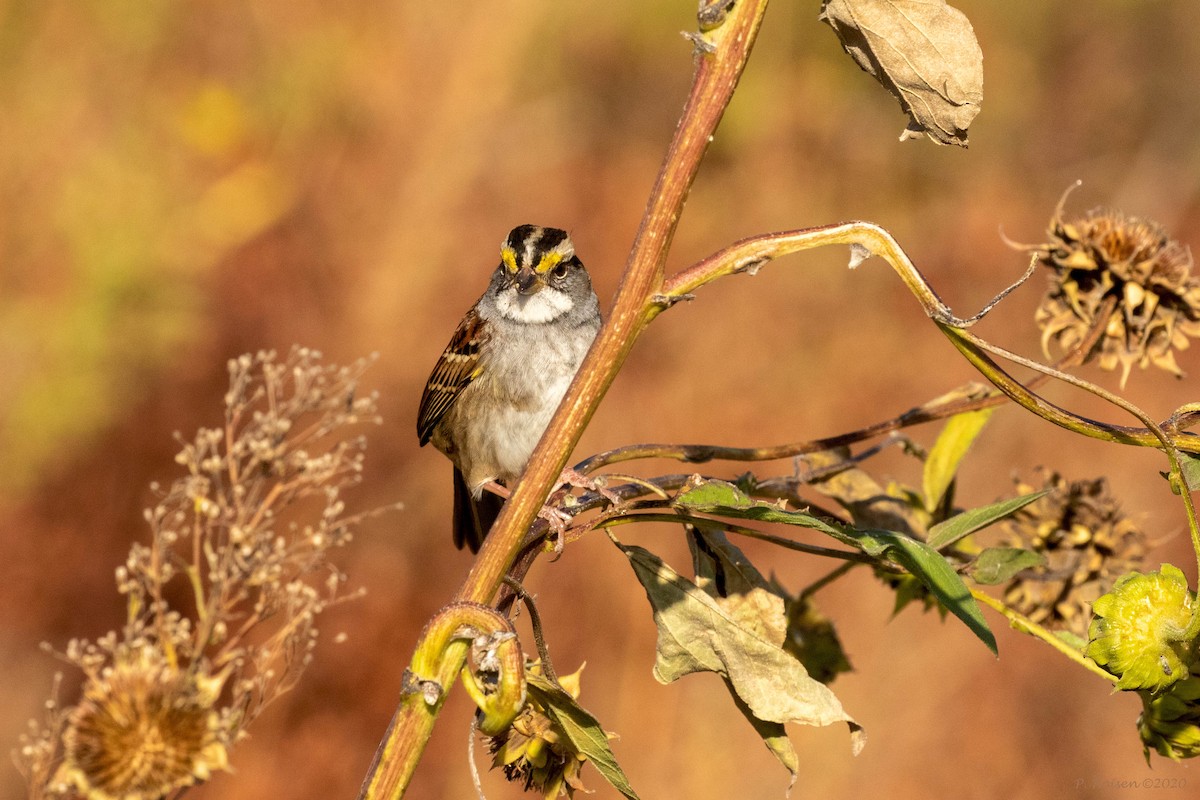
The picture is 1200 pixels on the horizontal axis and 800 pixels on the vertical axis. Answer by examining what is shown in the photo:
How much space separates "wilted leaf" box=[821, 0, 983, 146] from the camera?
3.88 ft

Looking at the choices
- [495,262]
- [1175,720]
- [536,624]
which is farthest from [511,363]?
[495,262]

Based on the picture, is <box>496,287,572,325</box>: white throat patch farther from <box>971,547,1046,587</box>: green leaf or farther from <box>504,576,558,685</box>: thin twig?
<box>504,576,558,685</box>: thin twig

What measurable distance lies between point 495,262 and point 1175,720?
221 inches

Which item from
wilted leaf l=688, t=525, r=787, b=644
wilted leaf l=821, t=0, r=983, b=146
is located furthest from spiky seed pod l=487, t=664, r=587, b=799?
wilted leaf l=821, t=0, r=983, b=146

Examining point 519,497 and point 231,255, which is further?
point 231,255

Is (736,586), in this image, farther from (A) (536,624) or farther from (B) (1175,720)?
(B) (1175,720)

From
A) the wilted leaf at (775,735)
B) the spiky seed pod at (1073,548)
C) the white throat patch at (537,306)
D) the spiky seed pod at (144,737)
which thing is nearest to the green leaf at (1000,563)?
the wilted leaf at (775,735)

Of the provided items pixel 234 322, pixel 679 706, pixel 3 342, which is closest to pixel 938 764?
pixel 679 706

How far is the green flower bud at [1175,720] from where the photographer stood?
4.33 ft

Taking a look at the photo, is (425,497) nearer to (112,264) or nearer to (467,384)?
(112,264)

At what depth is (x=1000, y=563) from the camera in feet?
5.03

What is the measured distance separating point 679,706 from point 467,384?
103 inches

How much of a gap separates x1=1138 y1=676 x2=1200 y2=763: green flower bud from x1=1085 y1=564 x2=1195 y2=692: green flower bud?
109 millimetres

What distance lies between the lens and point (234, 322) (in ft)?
19.3
